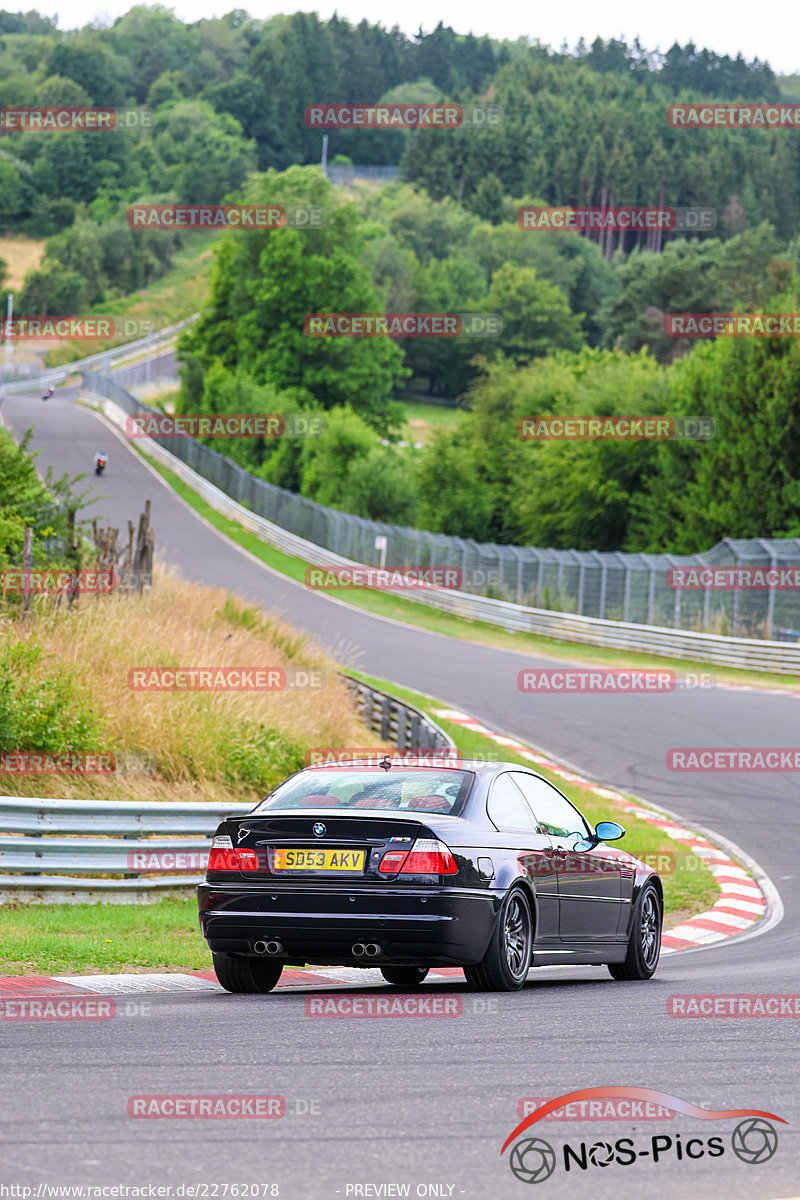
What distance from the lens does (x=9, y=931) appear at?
10867 millimetres

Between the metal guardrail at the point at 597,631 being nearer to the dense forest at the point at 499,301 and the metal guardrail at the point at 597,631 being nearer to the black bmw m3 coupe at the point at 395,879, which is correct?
the dense forest at the point at 499,301

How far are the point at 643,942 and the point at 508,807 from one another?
1.94m

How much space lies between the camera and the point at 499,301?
121 metres

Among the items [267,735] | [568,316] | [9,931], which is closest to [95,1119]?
[9,931]

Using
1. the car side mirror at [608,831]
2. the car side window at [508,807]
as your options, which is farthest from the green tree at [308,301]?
the car side window at [508,807]

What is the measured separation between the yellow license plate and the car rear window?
0.33m

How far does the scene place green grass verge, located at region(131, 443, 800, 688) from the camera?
34.8 m

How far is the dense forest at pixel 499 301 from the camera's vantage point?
2147 inches

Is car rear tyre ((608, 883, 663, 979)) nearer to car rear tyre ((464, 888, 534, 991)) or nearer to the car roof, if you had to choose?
car rear tyre ((464, 888, 534, 991))

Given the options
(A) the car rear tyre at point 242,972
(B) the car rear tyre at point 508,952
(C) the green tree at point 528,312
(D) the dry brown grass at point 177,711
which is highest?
(C) the green tree at point 528,312

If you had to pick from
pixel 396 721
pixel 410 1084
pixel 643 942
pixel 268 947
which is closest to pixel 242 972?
pixel 268 947

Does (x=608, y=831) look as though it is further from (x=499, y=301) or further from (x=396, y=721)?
(x=499, y=301)

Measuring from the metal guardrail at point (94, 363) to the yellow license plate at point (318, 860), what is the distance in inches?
3753

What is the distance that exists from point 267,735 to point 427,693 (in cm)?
1334
